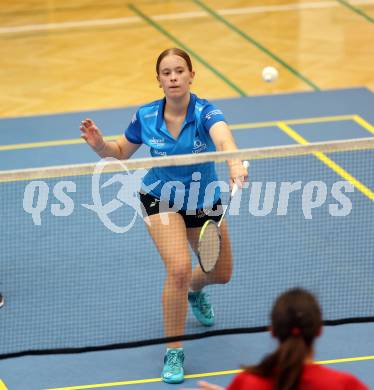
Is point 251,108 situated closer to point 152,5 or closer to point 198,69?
point 198,69

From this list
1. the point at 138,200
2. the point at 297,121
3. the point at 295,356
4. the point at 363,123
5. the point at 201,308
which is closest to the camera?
the point at 295,356

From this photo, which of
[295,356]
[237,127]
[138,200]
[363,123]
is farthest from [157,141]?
[363,123]

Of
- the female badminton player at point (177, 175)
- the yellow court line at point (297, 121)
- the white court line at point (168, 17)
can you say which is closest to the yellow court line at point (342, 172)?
the yellow court line at point (297, 121)

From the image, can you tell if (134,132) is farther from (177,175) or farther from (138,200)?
(138,200)

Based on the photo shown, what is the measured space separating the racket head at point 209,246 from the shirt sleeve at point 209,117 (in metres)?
0.69

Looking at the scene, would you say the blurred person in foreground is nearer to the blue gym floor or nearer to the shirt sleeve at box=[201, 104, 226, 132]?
the blue gym floor

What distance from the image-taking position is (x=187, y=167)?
6816 millimetres

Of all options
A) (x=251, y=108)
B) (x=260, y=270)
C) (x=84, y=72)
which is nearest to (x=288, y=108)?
(x=251, y=108)

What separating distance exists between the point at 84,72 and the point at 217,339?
6860 mm

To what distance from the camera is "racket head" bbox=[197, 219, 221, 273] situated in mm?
6379

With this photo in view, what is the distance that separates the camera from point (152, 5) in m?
16.4

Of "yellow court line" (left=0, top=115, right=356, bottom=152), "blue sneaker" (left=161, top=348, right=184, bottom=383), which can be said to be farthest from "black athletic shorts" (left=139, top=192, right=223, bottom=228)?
"yellow court line" (left=0, top=115, right=356, bottom=152)

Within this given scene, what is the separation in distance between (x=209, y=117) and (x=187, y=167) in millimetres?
362

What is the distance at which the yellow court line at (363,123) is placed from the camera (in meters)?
11.3
